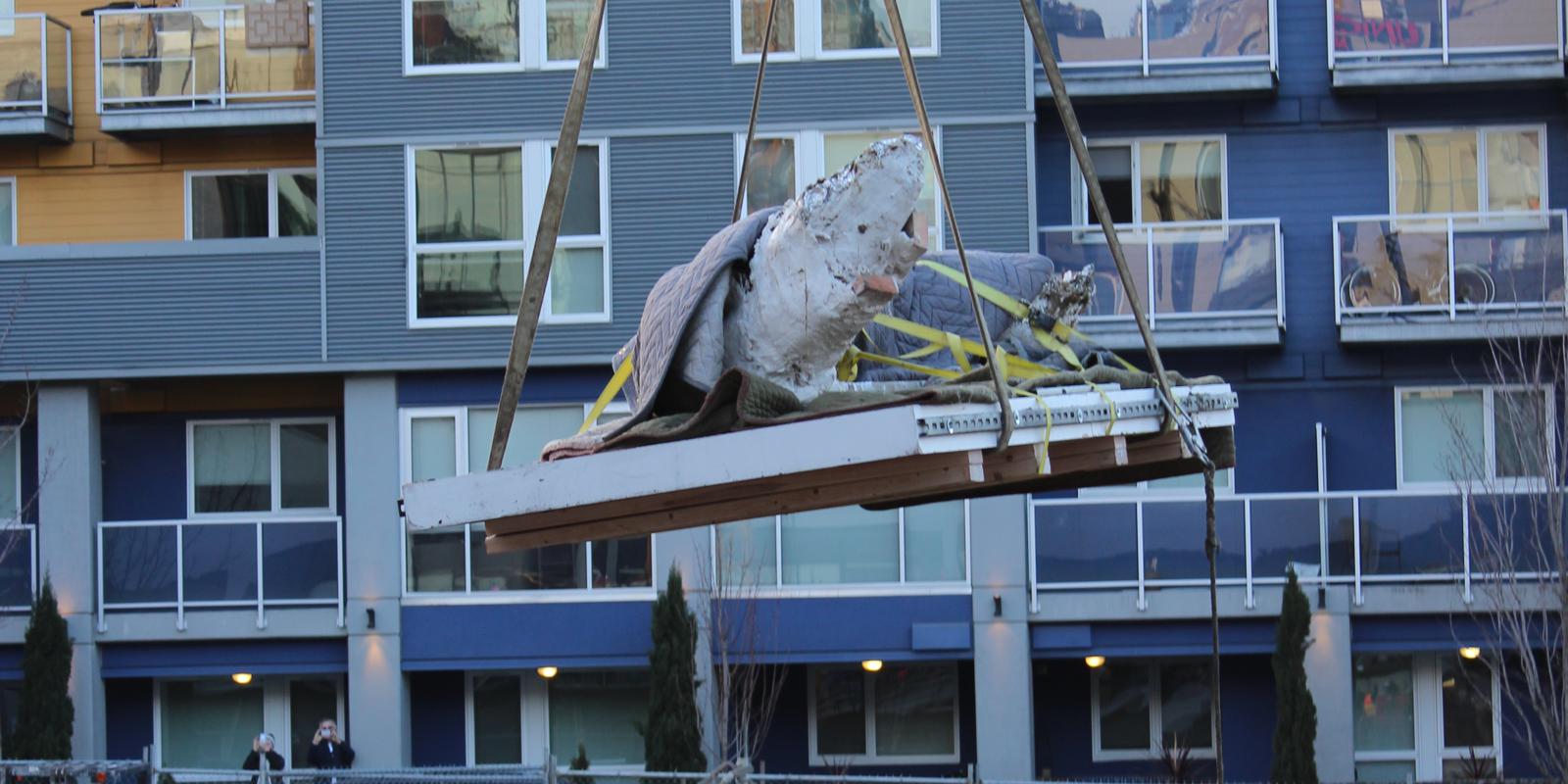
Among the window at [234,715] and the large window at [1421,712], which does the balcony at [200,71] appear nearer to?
the window at [234,715]

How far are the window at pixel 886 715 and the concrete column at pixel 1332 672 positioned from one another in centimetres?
344

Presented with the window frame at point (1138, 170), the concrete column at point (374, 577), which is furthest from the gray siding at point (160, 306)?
the window frame at point (1138, 170)

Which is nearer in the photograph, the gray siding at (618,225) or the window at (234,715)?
the gray siding at (618,225)

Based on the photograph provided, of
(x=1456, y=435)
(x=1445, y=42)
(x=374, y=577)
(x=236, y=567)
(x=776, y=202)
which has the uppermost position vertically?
(x=1445, y=42)

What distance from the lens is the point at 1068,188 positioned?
864 inches

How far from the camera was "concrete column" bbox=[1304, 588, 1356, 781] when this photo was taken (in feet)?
67.7

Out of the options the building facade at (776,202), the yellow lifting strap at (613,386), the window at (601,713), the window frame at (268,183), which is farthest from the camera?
the window frame at (268,183)

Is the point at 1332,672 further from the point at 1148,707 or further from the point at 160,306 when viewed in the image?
the point at 160,306

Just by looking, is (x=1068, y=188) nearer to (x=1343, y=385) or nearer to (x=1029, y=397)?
(x=1343, y=385)

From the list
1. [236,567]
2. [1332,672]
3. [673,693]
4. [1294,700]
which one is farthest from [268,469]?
[1332,672]

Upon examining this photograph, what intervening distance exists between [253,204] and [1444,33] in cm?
1160

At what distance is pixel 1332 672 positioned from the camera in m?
20.7

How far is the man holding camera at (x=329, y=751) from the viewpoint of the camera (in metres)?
20.4

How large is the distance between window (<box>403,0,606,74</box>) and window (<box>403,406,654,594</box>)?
3.21m
